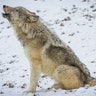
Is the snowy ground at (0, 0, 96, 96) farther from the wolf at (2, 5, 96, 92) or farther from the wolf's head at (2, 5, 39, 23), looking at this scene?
the wolf's head at (2, 5, 39, 23)

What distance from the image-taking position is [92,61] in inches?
475

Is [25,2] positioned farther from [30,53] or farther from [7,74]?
[30,53]

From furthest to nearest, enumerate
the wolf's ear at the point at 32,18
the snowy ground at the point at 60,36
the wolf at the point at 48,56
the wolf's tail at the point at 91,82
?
1. the snowy ground at the point at 60,36
2. the wolf's ear at the point at 32,18
3. the wolf at the point at 48,56
4. the wolf's tail at the point at 91,82

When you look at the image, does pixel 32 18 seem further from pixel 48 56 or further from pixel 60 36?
pixel 60 36

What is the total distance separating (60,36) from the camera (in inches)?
601

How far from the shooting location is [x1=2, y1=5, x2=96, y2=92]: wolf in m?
8.77

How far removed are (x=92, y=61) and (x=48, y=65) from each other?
341cm

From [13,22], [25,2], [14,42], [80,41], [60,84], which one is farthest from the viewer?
[25,2]

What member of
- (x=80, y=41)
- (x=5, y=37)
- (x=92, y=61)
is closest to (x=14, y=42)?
(x=5, y=37)

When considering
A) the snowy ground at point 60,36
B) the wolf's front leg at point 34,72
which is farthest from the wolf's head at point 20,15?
the snowy ground at point 60,36

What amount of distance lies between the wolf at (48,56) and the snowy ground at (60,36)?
30 cm

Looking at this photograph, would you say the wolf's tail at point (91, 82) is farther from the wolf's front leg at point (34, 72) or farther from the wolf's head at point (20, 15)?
the wolf's head at point (20, 15)

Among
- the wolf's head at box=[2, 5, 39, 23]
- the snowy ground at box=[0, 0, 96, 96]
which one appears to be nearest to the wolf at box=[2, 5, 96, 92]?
the wolf's head at box=[2, 5, 39, 23]

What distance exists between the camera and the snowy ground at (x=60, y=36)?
998 centimetres
